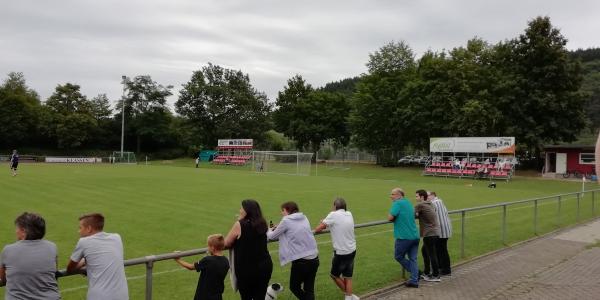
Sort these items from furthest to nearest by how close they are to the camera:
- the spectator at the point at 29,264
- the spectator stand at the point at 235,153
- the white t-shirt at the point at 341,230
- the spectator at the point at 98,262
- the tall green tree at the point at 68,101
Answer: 1. the tall green tree at the point at 68,101
2. the spectator stand at the point at 235,153
3. the white t-shirt at the point at 341,230
4. the spectator at the point at 98,262
5. the spectator at the point at 29,264

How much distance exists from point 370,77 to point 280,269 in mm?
62157

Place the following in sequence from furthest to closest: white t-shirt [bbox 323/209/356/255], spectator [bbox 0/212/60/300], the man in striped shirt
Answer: the man in striped shirt < white t-shirt [bbox 323/209/356/255] < spectator [bbox 0/212/60/300]

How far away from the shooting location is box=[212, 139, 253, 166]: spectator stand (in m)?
67.8

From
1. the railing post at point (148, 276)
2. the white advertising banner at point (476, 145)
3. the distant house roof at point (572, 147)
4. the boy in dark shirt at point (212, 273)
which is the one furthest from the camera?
the distant house roof at point (572, 147)

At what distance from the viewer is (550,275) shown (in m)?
9.76

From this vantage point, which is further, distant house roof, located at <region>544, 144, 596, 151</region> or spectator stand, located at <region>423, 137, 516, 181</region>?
distant house roof, located at <region>544, 144, 596, 151</region>

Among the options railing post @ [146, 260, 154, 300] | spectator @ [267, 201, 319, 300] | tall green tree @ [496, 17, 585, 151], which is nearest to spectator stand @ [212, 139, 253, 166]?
tall green tree @ [496, 17, 585, 151]

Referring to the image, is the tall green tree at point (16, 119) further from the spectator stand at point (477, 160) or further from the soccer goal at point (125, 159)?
the spectator stand at point (477, 160)

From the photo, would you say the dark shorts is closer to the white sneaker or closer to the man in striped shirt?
the white sneaker

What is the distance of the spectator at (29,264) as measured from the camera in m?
4.26

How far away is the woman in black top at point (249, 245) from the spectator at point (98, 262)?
1.19 meters

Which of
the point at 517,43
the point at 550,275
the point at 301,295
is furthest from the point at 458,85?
the point at 301,295

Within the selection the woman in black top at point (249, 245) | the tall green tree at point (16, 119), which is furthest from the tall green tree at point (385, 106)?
the woman in black top at point (249, 245)

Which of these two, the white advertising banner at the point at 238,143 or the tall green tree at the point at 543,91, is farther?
the white advertising banner at the point at 238,143
